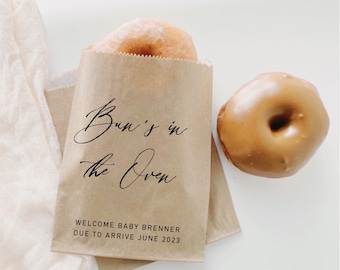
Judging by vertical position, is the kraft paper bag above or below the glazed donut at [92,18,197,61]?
below

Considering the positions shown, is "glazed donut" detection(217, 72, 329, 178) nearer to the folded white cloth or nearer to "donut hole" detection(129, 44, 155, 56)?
"donut hole" detection(129, 44, 155, 56)

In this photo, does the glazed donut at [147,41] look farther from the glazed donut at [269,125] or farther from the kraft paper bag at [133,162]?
the glazed donut at [269,125]

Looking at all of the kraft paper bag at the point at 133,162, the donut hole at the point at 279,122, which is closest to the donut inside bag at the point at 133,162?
the kraft paper bag at the point at 133,162

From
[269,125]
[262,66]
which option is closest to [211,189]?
[269,125]

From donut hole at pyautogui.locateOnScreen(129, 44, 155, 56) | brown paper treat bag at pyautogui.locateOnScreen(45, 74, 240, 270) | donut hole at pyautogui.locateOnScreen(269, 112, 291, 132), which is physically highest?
donut hole at pyautogui.locateOnScreen(129, 44, 155, 56)

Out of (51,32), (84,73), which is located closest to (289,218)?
(84,73)

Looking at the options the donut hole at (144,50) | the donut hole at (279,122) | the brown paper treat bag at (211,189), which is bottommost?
the brown paper treat bag at (211,189)

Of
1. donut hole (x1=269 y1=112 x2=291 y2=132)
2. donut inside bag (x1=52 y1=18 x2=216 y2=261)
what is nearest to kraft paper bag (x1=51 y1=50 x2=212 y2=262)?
donut inside bag (x1=52 y1=18 x2=216 y2=261)
